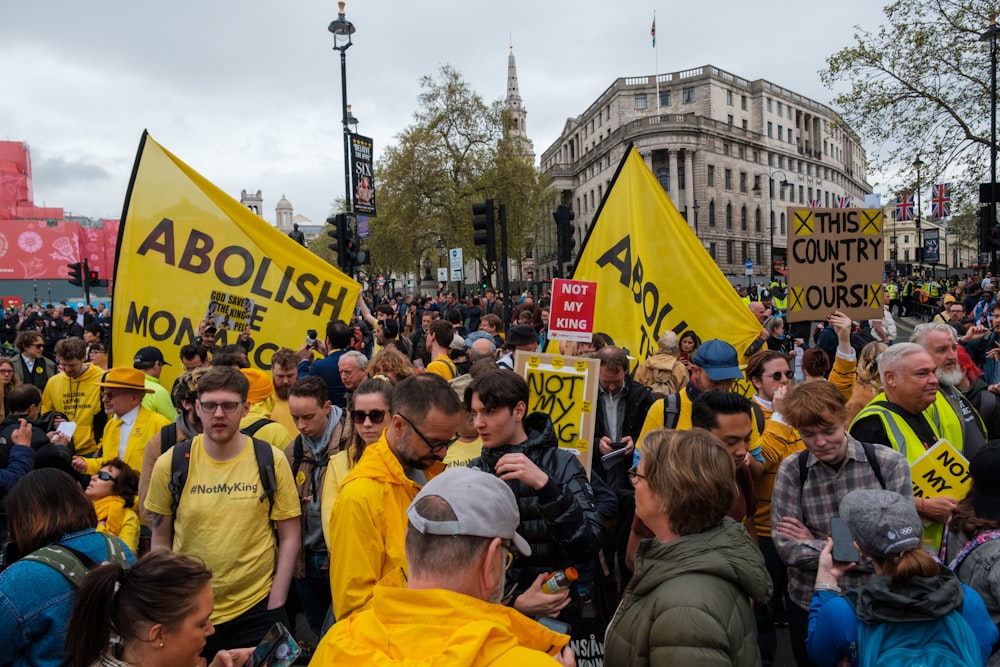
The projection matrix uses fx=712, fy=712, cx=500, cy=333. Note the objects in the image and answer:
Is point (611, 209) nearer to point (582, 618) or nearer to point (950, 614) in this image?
point (582, 618)

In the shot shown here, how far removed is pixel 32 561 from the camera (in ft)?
8.07

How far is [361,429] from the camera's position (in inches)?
133

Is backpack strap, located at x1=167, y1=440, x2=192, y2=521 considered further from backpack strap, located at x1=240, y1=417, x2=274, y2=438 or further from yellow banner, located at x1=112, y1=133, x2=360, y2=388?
yellow banner, located at x1=112, y1=133, x2=360, y2=388

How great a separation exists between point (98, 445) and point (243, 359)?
5.13 ft

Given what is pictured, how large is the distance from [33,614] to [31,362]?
735 centimetres

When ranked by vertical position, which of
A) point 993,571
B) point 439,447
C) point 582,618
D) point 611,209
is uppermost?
point 611,209

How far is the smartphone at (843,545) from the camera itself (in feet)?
8.05

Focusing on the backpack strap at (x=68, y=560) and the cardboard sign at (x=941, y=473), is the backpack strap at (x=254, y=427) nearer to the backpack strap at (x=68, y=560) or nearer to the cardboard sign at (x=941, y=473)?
the backpack strap at (x=68, y=560)

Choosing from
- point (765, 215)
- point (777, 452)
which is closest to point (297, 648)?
point (777, 452)

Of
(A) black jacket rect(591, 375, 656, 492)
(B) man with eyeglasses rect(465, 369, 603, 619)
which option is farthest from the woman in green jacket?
(A) black jacket rect(591, 375, 656, 492)

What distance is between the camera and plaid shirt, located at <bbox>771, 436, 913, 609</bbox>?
125 inches

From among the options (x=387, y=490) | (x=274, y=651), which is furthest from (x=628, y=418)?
(x=274, y=651)

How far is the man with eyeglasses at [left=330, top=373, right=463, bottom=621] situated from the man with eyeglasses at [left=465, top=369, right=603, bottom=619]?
0.18 metres

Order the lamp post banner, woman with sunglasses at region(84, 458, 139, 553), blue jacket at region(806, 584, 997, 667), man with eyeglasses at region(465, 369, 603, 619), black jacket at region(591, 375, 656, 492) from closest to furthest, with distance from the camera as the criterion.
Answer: blue jacket at region(806, 584, 997, 667) < man with eyeglasses at region(465, 369, 603, 619) < woman with sunglasses at region(84, 458, 139, 553) < black jacket at region(591, 375, 656, 492) < the lamp post banner
